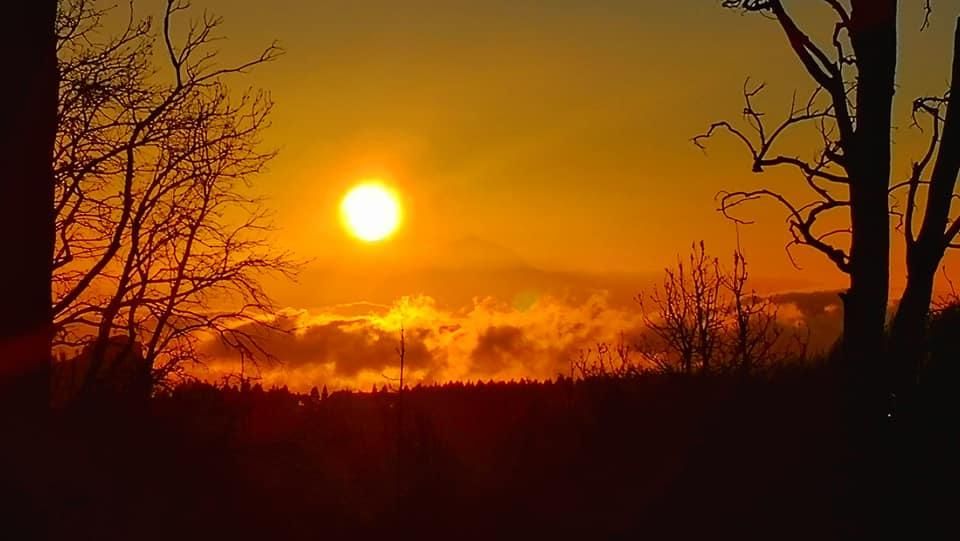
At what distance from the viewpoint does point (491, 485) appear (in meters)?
11.7

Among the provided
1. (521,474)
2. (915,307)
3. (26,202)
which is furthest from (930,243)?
(26,202)

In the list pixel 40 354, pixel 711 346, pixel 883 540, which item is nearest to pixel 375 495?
pixel 40 354

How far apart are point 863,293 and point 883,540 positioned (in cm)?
290

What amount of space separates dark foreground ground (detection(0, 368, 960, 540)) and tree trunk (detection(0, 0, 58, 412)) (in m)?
0.56

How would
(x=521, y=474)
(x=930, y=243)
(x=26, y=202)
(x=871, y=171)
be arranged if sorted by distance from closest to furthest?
(x=26, y=202) → (x=521, y=474) → (x=871, y=171) → (x=930, y=243)

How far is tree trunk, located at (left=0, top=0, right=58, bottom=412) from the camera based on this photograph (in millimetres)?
8945

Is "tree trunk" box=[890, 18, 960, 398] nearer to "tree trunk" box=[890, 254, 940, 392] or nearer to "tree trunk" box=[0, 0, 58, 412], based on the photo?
"tree trunk" box=[890, 254, 940, 392]

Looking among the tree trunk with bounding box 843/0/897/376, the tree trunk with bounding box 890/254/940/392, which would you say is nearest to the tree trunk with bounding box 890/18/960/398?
the tree trunk with bounding box 890/254/940/392

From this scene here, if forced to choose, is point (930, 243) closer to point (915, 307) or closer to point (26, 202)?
point (915, 307)

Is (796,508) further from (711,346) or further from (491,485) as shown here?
(711,346)

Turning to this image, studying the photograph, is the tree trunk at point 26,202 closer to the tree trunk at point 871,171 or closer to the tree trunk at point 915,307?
the tree trunk at point 871,171

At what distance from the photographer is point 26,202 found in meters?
9.13

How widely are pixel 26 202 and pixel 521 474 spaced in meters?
5.54

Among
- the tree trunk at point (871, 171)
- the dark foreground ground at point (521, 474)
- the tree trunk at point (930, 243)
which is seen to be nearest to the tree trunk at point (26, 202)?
the dark foreground ground at point (521, 474)
